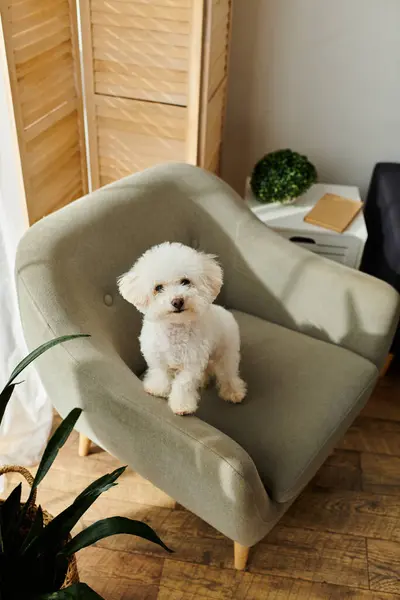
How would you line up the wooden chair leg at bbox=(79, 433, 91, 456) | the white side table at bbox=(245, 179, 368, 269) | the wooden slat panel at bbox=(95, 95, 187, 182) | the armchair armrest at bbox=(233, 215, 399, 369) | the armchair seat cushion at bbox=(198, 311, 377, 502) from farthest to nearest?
the white side table at bbox=(245, 179, 368, 269), the wooden slat panel at bbox=(95, 95, 187, 182), the wooden chair leg at bbox=(79, 433, 91, 456), the armchair armrest at bbox=(233, 215, 399, 369), the armchair seat cushion at bbox=(198, 311, 377, 502)

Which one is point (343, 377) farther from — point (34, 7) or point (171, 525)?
point (34, 7)

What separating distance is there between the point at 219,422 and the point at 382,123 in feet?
5.47

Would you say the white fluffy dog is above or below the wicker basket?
above

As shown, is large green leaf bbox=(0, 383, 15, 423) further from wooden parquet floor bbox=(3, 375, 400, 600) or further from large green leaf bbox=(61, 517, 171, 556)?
wooden parquet floor bbox=(3, 375, 400, 600)

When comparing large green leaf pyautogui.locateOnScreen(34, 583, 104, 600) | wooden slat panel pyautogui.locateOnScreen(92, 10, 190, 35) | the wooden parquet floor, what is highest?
wooden slat panel pyautogui.locateOnScreen(92, 10, 190, 35)

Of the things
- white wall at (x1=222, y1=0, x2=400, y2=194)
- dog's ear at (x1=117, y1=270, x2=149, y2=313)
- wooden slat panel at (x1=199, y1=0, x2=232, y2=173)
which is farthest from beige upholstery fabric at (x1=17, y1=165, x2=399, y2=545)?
white wall at (x1=222, y1=0, x2=400, y2=194)

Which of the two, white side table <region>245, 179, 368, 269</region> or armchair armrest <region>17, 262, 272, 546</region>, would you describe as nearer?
armchair armrest <region>17, 262, 272, 546</region>

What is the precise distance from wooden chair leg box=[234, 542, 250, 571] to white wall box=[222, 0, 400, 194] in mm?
1739

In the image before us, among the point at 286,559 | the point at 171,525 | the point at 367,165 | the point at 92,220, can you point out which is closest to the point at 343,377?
the point at 286,559

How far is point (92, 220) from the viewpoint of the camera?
1441 mm

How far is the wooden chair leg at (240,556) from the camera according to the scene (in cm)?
148

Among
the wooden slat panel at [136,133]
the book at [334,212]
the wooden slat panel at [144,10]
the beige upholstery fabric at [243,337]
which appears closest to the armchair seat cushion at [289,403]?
the beige upholstery fabric at [243,337]

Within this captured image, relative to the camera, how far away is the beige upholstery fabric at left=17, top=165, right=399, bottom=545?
1.22 meters

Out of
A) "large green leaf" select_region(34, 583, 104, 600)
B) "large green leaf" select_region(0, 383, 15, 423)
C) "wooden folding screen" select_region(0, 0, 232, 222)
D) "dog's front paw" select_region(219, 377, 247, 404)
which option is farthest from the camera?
"wooden folding screen" select_region(0, 0, 232, 222)
